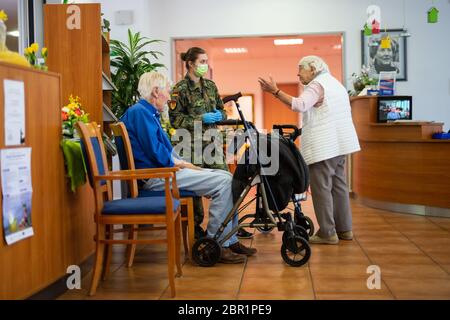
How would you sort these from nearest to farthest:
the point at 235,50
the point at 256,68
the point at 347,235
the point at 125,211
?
the point at 125,211
the point at 347,235
the point at 235,50
the point at 256,68

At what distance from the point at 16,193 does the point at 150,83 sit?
1.40 meters

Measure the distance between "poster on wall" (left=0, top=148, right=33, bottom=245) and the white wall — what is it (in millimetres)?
5178

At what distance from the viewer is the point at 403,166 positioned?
19.8 ft

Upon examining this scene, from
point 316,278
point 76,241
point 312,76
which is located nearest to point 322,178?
point 312,76

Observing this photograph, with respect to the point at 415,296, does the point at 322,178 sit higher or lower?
higher

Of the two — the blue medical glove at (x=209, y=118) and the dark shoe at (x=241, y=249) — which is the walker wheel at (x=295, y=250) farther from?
the blue medical glove at (x=209, y=118)

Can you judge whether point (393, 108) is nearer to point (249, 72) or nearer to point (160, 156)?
point (160, 156)

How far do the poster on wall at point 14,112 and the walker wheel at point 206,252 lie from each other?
4.72 ft

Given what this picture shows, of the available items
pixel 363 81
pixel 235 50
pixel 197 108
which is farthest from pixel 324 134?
pixel 235 50

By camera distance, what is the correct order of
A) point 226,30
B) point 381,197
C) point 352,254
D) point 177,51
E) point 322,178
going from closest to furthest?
point 352,254 < point 322,178 < point 381,197 < point 226,30 < point 177,51

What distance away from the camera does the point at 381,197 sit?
6340mm

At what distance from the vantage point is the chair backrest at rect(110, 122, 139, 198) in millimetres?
3606
